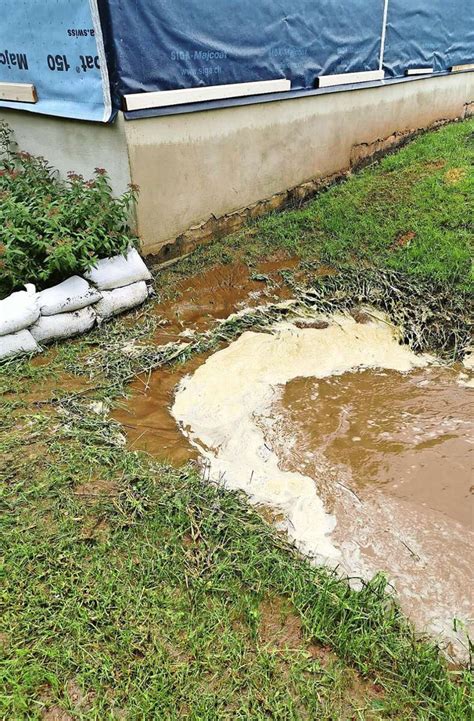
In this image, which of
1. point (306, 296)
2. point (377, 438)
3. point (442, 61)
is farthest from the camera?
point (442, 61)

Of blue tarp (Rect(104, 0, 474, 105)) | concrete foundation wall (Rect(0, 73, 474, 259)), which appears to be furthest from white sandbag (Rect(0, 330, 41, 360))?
blue tarp (Rect(104, 0, 474, 105))

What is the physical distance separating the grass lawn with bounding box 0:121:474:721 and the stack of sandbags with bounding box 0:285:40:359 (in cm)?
41

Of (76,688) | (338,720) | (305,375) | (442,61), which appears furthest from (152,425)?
(442,61)

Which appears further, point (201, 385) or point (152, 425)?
point (201, 385)

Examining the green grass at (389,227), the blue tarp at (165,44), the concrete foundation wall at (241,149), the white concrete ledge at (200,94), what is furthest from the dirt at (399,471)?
the blue tarp at (165,44)

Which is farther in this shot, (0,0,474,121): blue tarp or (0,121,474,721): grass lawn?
(0,0,474,121): blue tarp

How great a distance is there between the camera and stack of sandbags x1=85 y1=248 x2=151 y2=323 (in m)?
4.11

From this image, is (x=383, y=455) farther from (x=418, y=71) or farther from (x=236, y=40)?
(x=418, y=71)

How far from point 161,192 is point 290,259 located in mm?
1366

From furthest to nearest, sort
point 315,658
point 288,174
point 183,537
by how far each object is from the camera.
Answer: point 288,174 < point 183,537 < point 315,658

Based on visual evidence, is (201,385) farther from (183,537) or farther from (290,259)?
(290,259)

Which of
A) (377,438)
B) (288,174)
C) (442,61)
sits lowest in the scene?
(377,438)

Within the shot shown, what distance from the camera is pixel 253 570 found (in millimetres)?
2287

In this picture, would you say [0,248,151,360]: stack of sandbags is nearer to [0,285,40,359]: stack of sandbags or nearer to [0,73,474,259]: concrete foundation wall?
[0,285,40,359]: stack of sandbags
